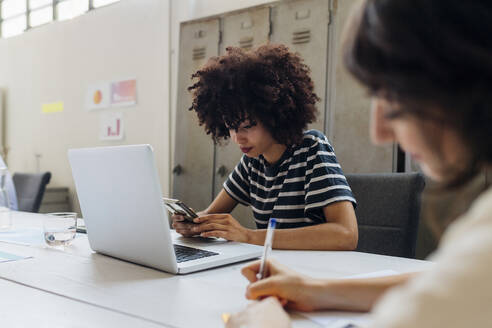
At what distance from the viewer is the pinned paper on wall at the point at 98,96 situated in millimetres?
4180

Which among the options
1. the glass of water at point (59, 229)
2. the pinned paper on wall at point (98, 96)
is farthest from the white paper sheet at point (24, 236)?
the pinned paper on wall at point (98, 96)

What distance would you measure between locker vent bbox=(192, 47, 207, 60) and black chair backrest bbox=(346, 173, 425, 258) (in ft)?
6.38

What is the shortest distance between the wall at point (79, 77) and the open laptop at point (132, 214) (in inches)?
98.3

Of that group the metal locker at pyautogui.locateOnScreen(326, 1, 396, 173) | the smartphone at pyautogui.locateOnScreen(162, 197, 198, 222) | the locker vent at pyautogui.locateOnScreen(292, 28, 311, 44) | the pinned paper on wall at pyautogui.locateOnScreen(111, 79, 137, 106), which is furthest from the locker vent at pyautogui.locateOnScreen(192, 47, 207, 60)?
the smartphone at pyautogui.locateOnScreen(162, 197, 198, 222)

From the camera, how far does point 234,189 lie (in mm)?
1856

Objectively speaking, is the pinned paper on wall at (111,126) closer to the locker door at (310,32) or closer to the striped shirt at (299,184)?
the locker door at (310,32)

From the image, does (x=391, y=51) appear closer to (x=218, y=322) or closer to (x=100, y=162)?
(x=218, y=322)

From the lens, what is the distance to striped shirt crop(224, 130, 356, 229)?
1.46m

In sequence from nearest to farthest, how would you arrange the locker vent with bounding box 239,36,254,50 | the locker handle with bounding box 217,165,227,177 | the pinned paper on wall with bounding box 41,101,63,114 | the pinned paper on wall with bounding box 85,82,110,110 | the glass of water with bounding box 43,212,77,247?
the glass of water with bounding box 43,212,77,247 → the locker vent with bounding box 239,36,254,50 → the locker handle with bounding box 217,165,227,177 → the pinned paper on wall with bounding box 85,82,110,110 → the pinned paper on wall with bounding box 41,101,63,114

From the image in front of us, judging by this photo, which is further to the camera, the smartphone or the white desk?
the smartphone

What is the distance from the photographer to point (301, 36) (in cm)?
277

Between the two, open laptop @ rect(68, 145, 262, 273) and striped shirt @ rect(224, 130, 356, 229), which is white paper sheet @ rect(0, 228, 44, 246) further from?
striped shirt @ rect(224, 130, 356, 229)

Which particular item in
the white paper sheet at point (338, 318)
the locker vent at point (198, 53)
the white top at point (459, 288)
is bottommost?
the white paper sheet at point (338, 318)

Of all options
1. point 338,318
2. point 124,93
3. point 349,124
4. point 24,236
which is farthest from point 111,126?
point 338,318
